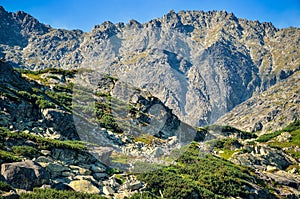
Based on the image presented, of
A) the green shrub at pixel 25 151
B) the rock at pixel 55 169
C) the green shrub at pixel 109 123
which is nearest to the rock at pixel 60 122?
the green shrub at pixel 109 123

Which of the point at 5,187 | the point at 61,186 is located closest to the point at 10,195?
the point at 5,187

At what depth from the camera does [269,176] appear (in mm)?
69938

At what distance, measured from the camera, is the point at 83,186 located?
38.9 m

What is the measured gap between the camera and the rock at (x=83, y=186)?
125ft

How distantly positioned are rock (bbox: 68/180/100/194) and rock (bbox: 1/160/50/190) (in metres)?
3.15

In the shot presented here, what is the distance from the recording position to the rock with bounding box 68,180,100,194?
38.2 m

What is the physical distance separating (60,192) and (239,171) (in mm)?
37250

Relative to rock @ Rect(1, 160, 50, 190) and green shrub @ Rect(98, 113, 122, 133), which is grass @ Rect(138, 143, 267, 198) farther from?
green shrub @ Rect(98, 113, 122, 133)

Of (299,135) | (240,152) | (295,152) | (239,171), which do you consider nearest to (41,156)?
(239,171)

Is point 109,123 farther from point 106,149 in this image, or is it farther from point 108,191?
point 108,191

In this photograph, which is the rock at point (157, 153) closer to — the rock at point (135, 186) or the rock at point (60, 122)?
the rock at point (60, 122)

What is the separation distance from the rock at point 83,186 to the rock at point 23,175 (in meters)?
3.15

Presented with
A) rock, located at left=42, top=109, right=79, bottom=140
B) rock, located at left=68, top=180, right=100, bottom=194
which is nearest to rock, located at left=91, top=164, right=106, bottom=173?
rock, located at left=68, top=180, right=100, bottom=194

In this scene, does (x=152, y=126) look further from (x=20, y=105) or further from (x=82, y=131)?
(x=20, y=105)
